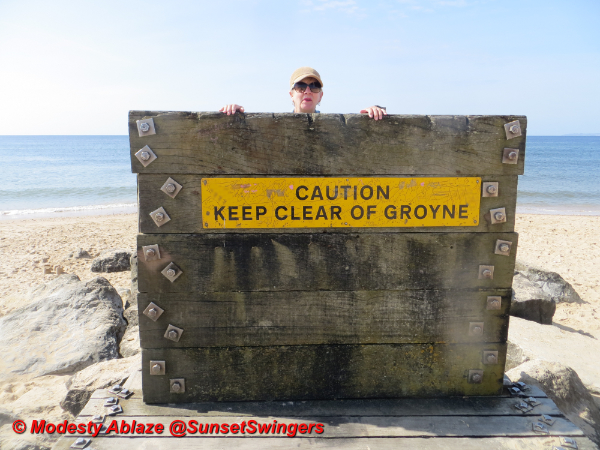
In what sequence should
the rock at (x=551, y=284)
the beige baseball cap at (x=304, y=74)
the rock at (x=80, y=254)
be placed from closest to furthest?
the beige baseball cap at (x=304, y=74)
the rock at (x=551, y=284)
the rock at (x=80, y=254)

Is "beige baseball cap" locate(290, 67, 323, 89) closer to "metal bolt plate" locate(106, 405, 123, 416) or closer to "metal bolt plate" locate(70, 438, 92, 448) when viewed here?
"metal bolt plate" locate(106, 405, 123, 416)

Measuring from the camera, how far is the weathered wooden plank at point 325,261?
253 cm

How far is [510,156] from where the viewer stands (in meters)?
2.51

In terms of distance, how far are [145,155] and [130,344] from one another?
294 centimetres

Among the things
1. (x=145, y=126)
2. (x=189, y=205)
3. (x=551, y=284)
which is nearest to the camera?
(x=145, y=126)

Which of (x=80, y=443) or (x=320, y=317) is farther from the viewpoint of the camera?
(x=320, y=317)

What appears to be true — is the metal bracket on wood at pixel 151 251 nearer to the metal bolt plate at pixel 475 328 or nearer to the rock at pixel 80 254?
the metal bolt plate at pixel 475 328

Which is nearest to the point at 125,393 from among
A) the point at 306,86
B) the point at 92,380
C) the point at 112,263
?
the point at 92,380

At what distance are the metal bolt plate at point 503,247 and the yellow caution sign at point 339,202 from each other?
0.20 meters

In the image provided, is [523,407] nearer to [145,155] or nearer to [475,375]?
[475,375]

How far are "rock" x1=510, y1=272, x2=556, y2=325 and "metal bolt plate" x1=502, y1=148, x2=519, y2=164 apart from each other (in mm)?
3924

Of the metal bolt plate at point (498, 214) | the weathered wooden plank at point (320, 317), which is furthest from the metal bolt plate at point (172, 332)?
the metal bolt plate at point (498, 214)

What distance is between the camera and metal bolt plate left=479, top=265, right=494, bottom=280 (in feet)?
8.57

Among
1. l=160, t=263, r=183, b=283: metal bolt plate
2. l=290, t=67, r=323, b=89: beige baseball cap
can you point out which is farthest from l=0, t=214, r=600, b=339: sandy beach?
l=290, t=67, r=323, b=89: beige baseball cap
